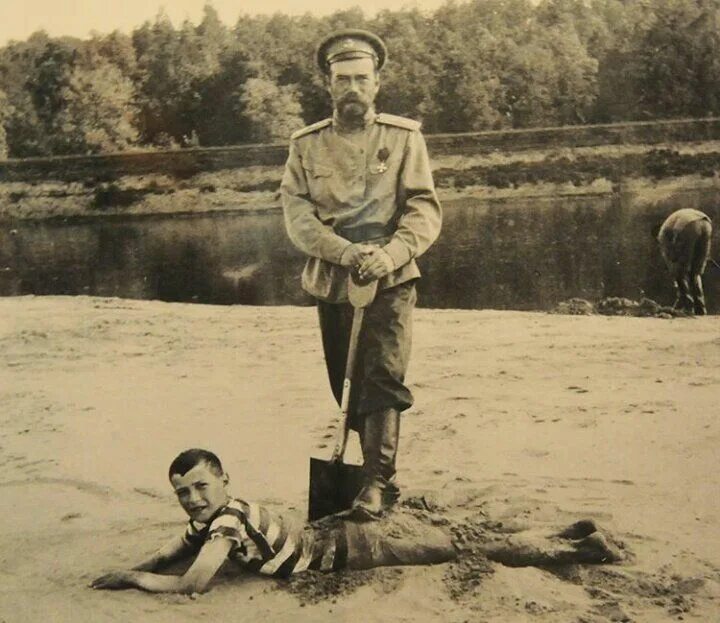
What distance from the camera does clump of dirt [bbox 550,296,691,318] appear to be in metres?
3.71

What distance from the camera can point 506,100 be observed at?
3510mm

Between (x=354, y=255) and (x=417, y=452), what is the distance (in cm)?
66

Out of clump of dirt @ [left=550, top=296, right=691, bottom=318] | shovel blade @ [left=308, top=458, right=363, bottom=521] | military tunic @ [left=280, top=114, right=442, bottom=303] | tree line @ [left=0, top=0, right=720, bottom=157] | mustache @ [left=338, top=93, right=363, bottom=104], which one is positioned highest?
tree line @ [left=0, top=0, right=720, bottom=157]

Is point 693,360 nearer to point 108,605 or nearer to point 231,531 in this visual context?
point 231,531

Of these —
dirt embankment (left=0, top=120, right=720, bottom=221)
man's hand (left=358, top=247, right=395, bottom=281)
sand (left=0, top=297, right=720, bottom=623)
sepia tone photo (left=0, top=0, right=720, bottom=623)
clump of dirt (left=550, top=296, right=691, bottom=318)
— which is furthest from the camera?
clump of dirt (left=550, top=296, right=691, bottom=318)

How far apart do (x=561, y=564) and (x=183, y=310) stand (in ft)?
6.46

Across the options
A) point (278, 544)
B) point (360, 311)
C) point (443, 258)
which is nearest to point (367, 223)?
point (360, 311)

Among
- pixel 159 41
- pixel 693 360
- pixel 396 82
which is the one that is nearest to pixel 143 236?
pixel 159 41

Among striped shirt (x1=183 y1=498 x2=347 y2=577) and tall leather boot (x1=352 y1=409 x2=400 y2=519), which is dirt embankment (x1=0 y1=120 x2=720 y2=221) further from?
striped shirt (x1=183 y1=498 x2=347 y2=577)

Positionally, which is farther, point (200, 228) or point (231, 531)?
point (200, 228)

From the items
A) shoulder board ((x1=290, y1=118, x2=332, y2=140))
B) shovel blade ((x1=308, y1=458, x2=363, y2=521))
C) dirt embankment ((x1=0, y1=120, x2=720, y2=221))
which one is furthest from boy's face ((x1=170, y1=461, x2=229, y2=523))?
dirt embankment ((x1=0, y1=120, x2=720, y2=221))

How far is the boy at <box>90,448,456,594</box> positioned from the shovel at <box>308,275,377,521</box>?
0.14 metres

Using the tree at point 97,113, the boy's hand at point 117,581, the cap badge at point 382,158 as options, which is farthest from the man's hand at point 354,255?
the tree at point 97,113

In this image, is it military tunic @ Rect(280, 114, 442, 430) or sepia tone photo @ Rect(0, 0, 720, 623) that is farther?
military tunic @ Rect(280, 114, 442, 430)
